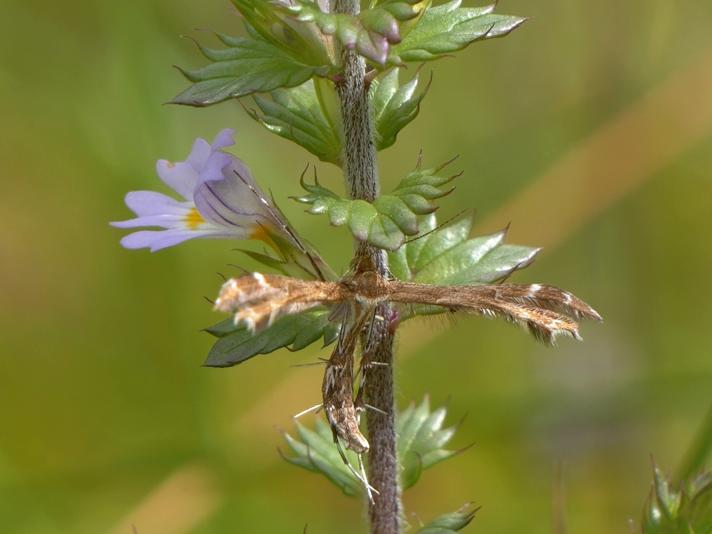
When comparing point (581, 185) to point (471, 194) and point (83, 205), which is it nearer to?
point (471, 194)

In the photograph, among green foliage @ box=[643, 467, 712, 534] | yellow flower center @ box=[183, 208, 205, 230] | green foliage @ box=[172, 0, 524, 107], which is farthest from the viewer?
yellow flower center @ box=[183, 208, 205, 230]

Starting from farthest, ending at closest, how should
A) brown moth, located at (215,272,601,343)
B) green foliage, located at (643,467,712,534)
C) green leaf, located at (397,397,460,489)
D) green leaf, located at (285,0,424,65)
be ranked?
1. green leaf, located at (397,397,460,489)
2. green foliage, located at (643,467,712,534)
3. green leaf, located at (285,0,424,65)
4. brown moth, located at (215,272,601,343)

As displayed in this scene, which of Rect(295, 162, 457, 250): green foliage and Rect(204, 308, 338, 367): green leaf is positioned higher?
Rect(295, 162, 457, 250): green foliage

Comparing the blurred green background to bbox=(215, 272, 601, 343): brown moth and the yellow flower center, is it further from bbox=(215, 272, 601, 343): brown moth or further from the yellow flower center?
bbox=(215, 272, 601, 343): brown moth

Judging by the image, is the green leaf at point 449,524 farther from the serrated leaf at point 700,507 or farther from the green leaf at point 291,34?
the green leaf at point 291,34

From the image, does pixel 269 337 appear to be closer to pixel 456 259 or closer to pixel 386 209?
pixel 386 209

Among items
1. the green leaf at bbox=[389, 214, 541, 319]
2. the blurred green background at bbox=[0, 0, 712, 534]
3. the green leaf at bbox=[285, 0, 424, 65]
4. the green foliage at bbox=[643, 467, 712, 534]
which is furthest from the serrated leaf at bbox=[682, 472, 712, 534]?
the blurred green background at bbox=[0, 0, 712, 534]

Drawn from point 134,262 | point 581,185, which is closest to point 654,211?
point 581,185
